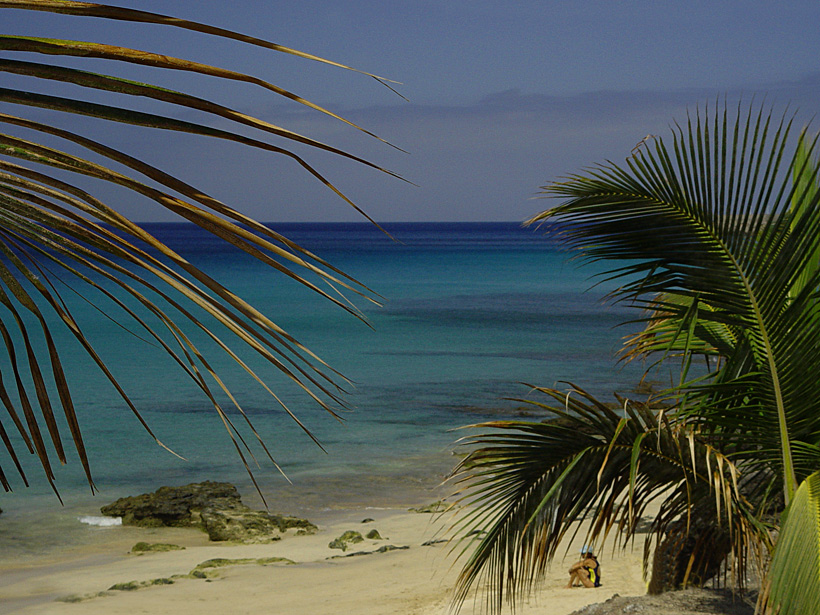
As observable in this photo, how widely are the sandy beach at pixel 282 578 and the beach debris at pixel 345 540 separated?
9 cm

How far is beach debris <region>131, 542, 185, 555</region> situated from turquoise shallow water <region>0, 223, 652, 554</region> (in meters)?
1.36

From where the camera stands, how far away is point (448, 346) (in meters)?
29.0

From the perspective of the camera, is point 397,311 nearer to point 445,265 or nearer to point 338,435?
point 338,435

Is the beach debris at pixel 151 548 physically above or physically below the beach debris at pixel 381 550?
above

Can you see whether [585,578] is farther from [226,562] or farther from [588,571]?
[226,562]

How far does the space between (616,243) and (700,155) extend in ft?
1.96

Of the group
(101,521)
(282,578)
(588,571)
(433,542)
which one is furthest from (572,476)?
(101,521)

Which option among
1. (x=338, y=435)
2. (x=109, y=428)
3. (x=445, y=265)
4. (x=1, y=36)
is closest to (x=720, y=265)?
(x=1, y=36)

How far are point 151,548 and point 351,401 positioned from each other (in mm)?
10408

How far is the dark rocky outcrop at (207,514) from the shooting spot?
11.0 meters

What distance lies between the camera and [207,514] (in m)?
11.4

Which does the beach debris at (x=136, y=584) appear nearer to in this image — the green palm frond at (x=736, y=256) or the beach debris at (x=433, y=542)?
the beach debris at (x=433, y=542)

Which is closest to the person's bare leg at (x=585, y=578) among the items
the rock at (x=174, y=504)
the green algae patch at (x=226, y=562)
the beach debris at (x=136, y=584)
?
the green algae patch at (x=226, y=562)

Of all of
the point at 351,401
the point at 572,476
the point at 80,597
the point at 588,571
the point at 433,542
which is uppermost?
the point at 572,476
